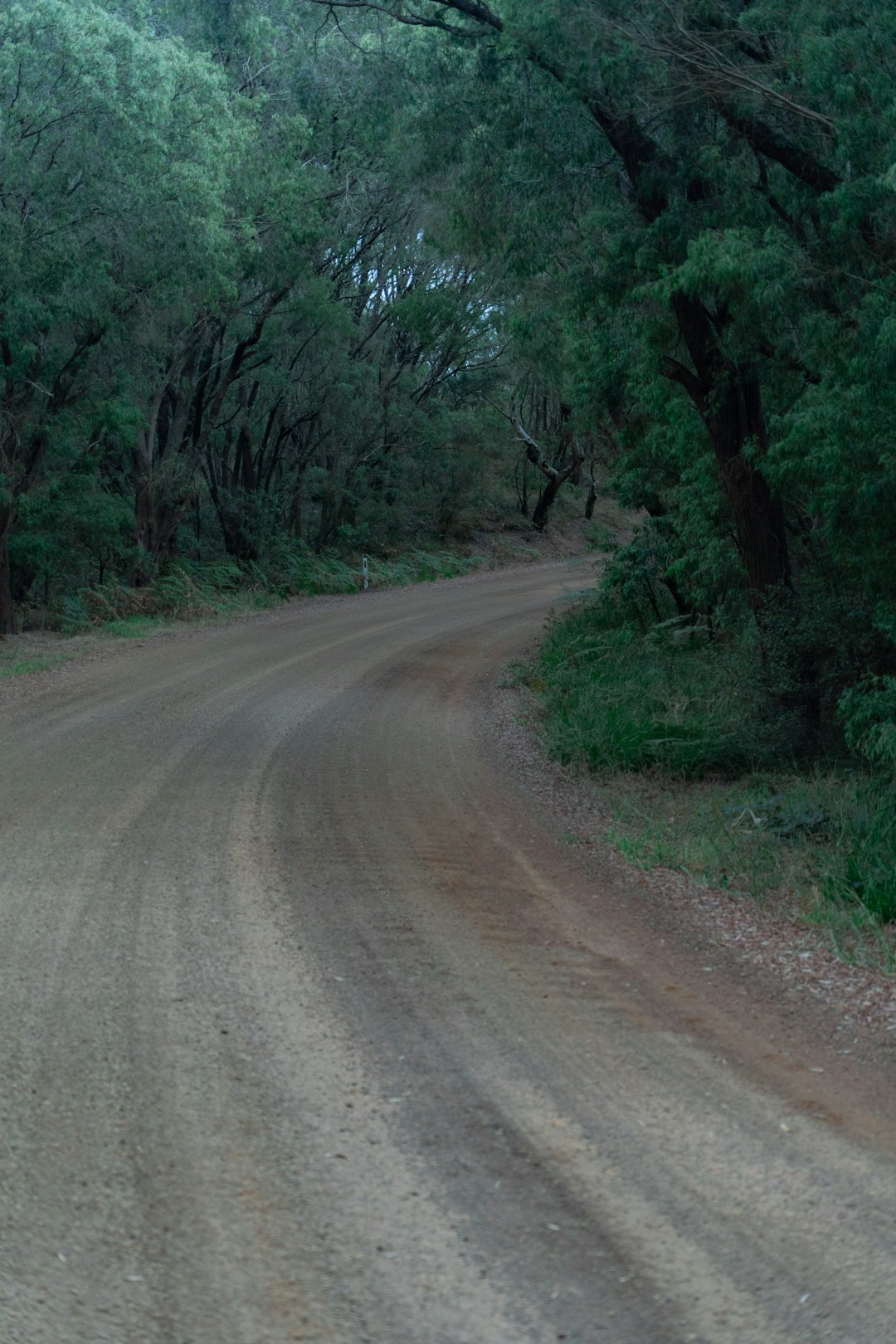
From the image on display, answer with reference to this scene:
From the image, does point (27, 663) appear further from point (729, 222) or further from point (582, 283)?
point (729, 222)

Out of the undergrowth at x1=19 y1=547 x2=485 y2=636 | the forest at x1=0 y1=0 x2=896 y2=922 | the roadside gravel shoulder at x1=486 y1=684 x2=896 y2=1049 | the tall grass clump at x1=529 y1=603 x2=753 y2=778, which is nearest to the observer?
the roadside gravel shoulder at x1=486 y1=684 x2=896 y2=1049

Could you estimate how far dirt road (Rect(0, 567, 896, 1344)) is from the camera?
11.8 feet

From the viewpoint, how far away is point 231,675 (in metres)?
17.5

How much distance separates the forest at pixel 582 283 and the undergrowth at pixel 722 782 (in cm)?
7

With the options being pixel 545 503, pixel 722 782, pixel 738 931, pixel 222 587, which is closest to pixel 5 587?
pixel 222 587

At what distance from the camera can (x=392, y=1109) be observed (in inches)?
188

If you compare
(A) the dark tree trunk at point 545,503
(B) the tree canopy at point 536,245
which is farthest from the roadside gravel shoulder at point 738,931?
(A) the dark tree trunk at point 545,503

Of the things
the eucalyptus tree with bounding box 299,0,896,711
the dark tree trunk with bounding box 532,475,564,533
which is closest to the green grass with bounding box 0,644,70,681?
the eucalyptus tree with bounding box 299,0,896,711

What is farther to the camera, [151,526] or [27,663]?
[151,526]

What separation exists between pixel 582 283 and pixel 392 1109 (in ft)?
34.7

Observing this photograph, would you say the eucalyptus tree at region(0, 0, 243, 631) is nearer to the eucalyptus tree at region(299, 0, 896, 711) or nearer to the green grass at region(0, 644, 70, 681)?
the green grass at region(0, 644, 70, 681)

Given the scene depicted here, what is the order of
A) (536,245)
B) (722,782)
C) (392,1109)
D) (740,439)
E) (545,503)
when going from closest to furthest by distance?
(392,1109)
(722,782)
(536,245)
(740,439)
(545,503)

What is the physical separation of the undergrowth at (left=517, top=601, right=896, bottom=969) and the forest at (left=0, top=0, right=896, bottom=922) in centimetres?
7

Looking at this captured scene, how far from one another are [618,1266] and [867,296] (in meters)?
8.32
